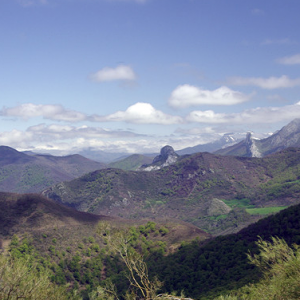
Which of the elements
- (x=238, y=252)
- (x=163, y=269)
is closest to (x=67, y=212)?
(x=163, y=269)

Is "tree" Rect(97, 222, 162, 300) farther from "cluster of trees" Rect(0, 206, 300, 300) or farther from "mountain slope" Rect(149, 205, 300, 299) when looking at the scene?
"mountain slope" Rect(149, 205, 300, 299)

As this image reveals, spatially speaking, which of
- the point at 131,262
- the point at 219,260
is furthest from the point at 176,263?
the point at 131,262

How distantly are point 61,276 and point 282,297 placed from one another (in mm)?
99931

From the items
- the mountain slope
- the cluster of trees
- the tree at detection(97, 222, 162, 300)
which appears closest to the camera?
the tree at detection(97, 222, 162, 300)

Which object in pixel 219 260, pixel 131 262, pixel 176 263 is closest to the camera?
pixel 131 262

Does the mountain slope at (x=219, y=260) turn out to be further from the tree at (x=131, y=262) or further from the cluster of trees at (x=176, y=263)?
the tree at (x=131, y=262)

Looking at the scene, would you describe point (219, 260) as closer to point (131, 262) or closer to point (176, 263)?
point (176, 263)

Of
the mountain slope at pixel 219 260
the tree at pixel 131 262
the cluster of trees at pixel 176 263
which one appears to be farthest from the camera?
the cluster of trees at pixel 176 263

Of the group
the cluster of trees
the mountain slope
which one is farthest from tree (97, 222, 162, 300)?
the mountain slope

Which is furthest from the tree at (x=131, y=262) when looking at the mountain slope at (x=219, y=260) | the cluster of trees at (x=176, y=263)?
the mountain slope at (x=219, y=260)

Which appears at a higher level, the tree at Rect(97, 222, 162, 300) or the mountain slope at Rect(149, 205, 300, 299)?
the tree at Rect(97, 222, 162, 300)

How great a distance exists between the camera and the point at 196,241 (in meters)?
140

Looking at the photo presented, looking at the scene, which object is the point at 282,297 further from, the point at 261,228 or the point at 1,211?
the point at 1,211

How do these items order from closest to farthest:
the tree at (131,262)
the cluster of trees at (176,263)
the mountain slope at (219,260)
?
the tree at (131,262) < the mountain slope at (219,260) < the cluster of trees at (176,263)
